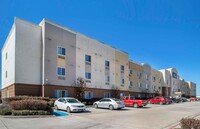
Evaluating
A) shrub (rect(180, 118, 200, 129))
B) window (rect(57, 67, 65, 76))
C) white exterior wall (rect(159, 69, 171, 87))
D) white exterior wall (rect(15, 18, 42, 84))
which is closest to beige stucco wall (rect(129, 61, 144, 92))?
white exterior wall (rect(159, 69, 171, 87))

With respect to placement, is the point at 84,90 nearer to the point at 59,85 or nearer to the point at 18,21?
the point at 59,85

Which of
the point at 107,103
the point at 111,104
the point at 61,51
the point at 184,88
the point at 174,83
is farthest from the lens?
the point at 184,88

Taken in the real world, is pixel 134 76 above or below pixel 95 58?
below

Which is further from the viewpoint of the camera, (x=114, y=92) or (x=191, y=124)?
(x=114, y=92)

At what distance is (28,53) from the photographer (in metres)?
26.7

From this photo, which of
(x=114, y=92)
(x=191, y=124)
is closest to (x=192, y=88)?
(x=114, y=92)

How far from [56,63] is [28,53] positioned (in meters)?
4.18

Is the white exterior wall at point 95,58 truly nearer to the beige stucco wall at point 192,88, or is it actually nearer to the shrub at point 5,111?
Answer: the shrub at point 5,111

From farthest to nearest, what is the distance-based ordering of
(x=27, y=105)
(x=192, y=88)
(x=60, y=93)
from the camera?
1. (x=192, y=88)
2. (x=60, y=93)
3. (x=27, y=105)

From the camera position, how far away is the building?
1024 inches

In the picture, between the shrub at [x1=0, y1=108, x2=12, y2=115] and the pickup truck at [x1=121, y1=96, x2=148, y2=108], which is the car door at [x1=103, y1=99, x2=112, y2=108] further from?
the shrub at [x1=0, y1=108, x2=12, y2=115]

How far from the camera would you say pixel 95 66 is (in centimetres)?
3638

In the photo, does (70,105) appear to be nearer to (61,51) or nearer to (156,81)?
(61,51)

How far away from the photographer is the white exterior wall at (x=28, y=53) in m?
25.6
